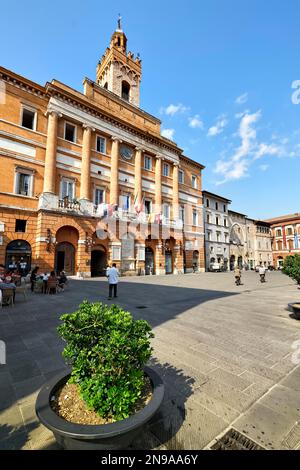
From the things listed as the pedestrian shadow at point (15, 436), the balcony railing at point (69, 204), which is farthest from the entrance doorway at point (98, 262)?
the pedestrian shadow at point (15, 436)

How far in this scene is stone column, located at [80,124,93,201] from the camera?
1973 cm

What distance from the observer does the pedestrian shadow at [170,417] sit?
6.41 ft

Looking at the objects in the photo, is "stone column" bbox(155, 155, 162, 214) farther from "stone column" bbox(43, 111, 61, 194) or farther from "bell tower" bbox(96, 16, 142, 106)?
"stone column" bbox(43, 111, 61, 194)

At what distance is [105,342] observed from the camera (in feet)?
6.37

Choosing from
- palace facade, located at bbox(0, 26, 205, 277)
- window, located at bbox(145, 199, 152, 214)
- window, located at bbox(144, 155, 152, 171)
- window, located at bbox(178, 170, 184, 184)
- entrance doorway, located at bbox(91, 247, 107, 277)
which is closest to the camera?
palace facade, located at bbox(0, 26, 205, 277)

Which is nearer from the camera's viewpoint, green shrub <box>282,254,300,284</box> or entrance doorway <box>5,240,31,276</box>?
green shrub <box>282,254,300,284</box>

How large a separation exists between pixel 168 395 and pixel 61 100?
903 inches

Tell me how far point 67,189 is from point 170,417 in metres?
19.7

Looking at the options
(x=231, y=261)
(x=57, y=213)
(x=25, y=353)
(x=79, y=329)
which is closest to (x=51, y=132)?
→ (x=57, y=213)

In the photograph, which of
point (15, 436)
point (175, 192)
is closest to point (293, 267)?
point (15, 436)

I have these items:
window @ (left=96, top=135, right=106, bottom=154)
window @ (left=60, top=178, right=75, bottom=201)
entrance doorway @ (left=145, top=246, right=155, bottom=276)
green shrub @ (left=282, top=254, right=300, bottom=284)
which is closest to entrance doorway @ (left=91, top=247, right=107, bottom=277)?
entrance doorway @ (left=145, top=246, right=155, bottom=276)

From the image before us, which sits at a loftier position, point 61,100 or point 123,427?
point 61,100

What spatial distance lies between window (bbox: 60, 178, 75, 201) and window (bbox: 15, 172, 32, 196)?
8.50ft
